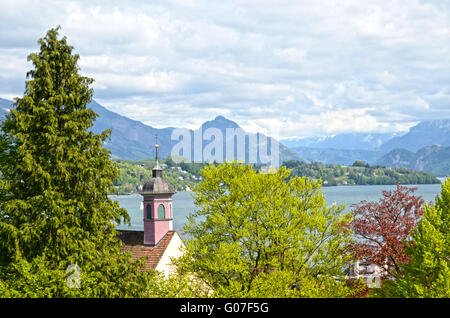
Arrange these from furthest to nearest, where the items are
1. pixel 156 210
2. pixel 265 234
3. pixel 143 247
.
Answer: pixel 156 210 < pixel 143 247 < pixel 265 234

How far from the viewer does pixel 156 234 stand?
158 ft

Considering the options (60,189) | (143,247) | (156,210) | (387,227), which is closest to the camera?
(60,189)

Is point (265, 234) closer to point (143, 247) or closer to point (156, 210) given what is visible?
point (143, 247)

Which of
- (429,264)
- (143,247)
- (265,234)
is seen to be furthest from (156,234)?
(429,264)

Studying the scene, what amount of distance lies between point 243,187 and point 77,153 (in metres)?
8.99

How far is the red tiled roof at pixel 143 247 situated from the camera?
4581 cm

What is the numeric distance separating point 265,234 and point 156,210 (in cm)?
2244

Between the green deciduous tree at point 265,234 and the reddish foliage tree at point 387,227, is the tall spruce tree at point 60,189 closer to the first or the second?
the green deciduous tree at point 265,234

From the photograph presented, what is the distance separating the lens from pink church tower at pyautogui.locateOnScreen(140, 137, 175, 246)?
159 ft

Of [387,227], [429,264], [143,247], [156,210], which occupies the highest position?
[387,227]

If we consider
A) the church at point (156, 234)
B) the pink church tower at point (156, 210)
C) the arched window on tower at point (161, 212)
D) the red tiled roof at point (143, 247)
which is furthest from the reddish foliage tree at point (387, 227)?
the arched window on tower at point (161, 212)

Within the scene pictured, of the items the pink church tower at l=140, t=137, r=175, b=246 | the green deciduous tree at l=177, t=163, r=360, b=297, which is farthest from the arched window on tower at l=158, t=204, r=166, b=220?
the green deciduous tree at l=177, t=163, r=360, b=297
